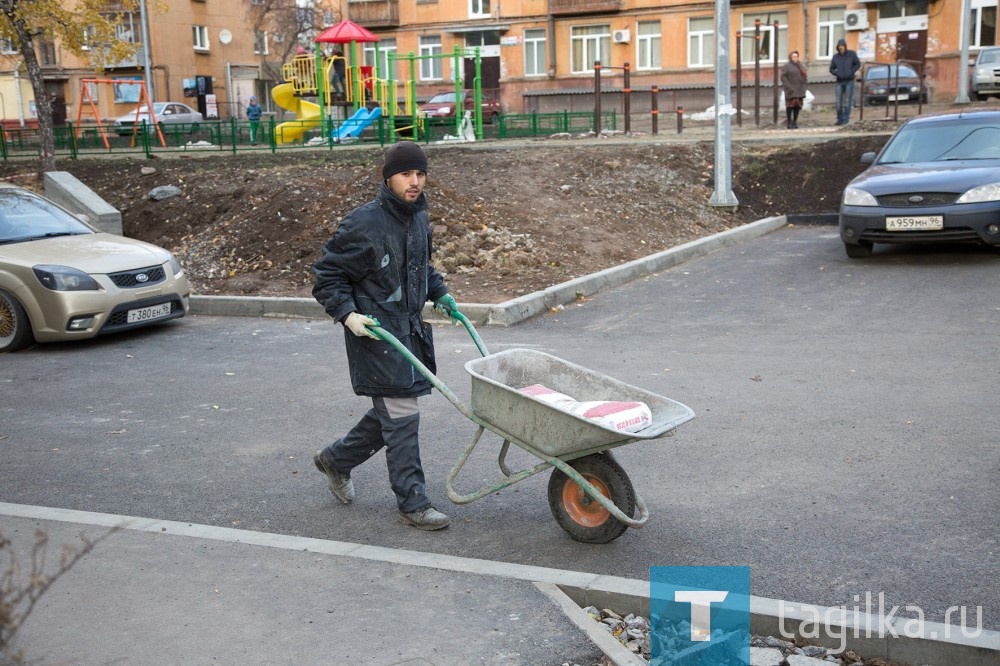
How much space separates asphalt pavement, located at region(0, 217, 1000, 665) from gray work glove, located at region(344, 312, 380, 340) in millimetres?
984

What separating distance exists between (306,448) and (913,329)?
5430 mm

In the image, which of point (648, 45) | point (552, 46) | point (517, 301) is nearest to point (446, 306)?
point (517, 301)

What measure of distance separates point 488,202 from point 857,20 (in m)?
33.9

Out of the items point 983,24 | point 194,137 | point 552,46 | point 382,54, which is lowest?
point 194,137

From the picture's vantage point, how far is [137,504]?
18.5 ft

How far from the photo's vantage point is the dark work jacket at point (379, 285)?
4.97m

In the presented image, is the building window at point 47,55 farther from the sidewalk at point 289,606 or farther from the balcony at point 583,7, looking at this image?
the sidewalk at point 289,606

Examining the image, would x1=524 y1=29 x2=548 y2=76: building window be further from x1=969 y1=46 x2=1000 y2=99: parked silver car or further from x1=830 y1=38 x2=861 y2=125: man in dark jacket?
x1=830 y1=38 x2=861 y2=125: man in dark jacket

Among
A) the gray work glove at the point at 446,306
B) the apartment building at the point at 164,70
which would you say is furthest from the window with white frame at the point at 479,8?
the gray work glove at the point at 446,306

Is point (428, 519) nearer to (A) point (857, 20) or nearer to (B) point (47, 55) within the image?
(A) point (857, 20)

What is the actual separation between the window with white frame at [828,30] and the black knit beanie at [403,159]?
42.9 m

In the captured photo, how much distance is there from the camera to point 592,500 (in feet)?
15.7

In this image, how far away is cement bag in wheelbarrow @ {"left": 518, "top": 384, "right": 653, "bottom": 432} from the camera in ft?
14.7

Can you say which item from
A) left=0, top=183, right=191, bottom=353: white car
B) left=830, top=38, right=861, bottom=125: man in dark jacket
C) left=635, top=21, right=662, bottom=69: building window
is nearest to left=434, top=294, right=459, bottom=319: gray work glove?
left=0, top=183, right=191, bottom=353: white car
